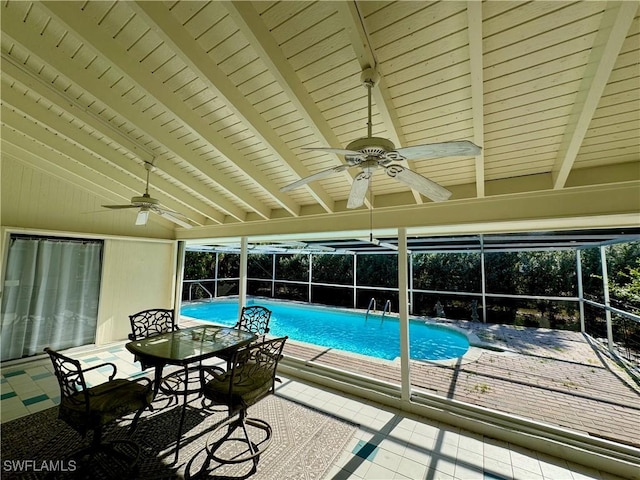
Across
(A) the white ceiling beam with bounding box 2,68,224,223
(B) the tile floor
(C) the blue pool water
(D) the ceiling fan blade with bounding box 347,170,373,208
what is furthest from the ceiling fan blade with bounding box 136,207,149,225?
(C) the blue pool water

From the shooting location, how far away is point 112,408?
2.34 m

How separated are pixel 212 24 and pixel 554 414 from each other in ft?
17.2

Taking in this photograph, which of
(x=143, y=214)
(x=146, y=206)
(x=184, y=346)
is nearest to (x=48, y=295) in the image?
(x=143, y=214)

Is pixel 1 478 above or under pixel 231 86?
under

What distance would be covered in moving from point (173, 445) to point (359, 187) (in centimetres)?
307

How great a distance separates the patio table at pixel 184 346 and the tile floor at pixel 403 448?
3.92 ft

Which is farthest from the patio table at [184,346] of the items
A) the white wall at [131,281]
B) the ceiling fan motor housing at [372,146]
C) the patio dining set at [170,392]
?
the white wall at [131,281]

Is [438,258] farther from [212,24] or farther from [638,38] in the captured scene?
[212,24]

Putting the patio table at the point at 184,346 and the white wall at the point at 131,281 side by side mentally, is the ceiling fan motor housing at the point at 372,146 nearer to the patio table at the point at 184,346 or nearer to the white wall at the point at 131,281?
the patio table at the point at 184,346

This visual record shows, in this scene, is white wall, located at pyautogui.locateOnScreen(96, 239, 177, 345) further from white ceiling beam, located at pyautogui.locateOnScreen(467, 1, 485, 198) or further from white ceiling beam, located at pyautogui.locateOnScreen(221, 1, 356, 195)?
white ceiling beam, located at pyautogui.locateOnScreen(467, 1, 485, 198)

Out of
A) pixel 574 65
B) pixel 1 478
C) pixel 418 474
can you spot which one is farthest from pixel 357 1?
pixel 1 478

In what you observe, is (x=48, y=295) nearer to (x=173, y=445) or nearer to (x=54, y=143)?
(x=54, y=143)

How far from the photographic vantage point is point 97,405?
2.34 m

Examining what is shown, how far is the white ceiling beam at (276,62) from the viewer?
67.3 inches
